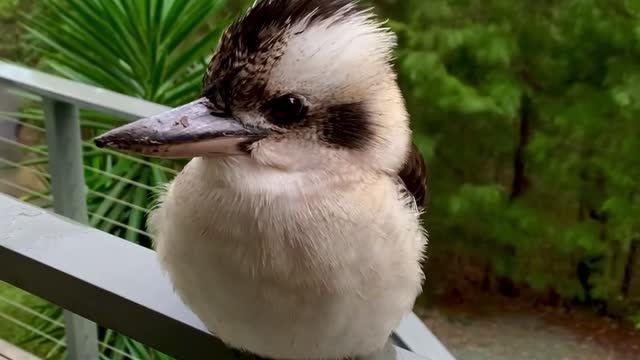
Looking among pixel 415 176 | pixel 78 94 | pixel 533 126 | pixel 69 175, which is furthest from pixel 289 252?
pixel 533 126

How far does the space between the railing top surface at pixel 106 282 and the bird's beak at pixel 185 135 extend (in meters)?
0.23

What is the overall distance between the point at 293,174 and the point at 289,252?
0.06 meters

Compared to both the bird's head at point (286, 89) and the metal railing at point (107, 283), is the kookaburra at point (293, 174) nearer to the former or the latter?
the bird's head at point (286, 89)

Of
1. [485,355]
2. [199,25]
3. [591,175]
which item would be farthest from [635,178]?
[199,25]

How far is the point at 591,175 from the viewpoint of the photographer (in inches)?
101

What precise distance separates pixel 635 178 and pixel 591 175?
14 cm

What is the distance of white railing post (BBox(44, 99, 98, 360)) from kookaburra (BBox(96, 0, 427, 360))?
1.70 feet

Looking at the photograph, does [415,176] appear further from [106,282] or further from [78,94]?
[78,94]

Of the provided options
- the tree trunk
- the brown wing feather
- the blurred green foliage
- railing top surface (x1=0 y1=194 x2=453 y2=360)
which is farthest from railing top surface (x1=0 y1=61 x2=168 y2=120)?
the tree trunk

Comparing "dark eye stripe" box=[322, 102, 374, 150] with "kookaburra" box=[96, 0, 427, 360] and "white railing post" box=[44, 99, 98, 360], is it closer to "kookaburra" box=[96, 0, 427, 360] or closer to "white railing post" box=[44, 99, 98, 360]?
"kookaburra" box=[96, 0, 427, 360]

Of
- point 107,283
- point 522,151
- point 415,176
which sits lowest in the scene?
point 522,151

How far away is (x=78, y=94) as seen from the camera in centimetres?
117

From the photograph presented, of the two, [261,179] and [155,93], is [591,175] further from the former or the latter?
[261,179]

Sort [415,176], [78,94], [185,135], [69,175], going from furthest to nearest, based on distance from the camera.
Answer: [69,175] → [78,94] → [415,176] → [185,135]
